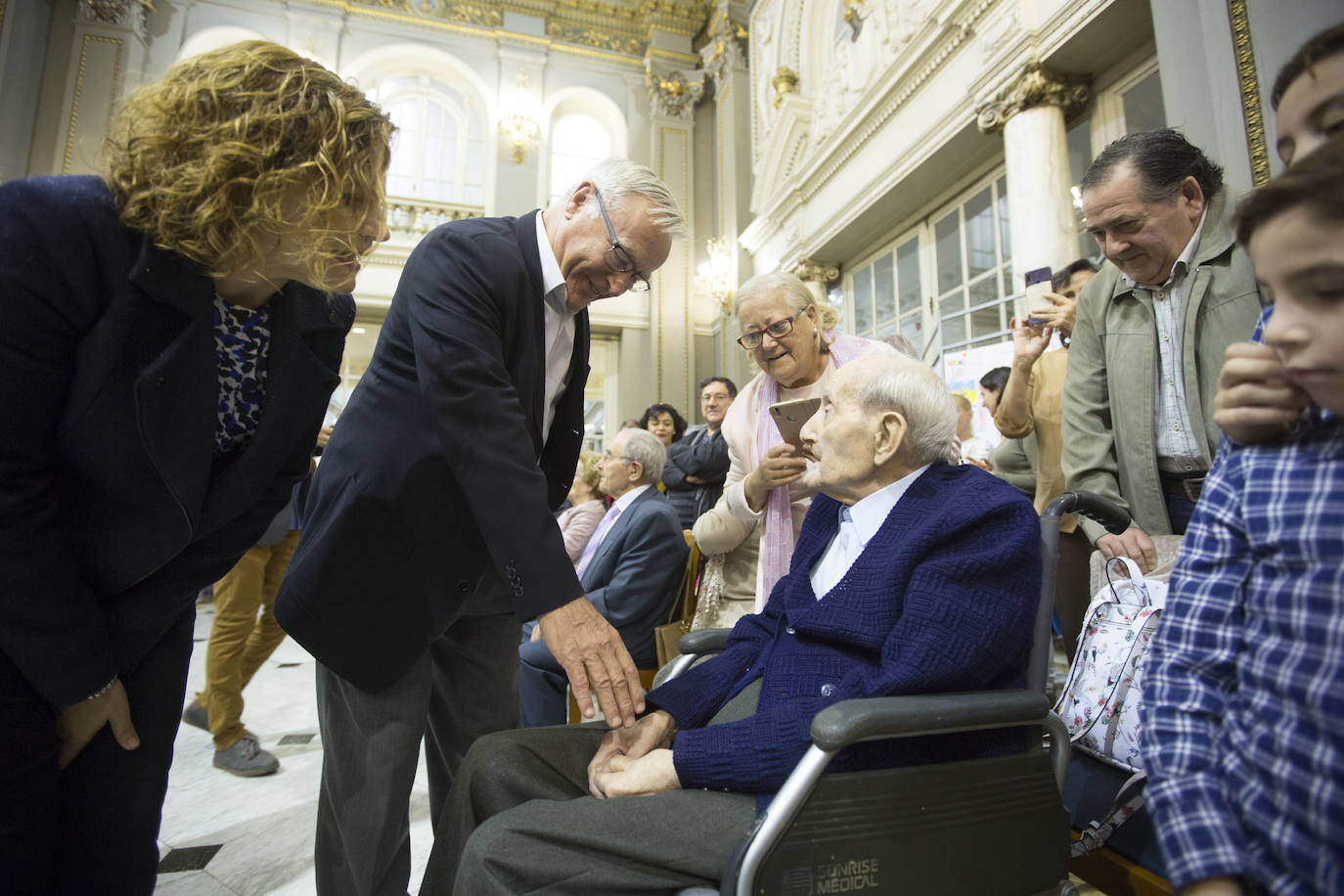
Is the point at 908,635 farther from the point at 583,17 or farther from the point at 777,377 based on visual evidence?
the point at 583,17

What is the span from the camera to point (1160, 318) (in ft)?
5.18

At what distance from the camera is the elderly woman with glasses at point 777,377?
189 centimetres

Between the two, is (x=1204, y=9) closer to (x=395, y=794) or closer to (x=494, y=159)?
(x=395, y=794)

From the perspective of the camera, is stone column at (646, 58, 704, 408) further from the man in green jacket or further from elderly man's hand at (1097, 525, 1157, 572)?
elderly man's hand at (1097, 525, 1157, 572)

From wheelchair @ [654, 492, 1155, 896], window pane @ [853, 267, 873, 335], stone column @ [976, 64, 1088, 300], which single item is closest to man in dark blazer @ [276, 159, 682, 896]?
wheelchair @ [654, 492, 1155, 896]

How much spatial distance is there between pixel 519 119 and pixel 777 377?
879 centimetres

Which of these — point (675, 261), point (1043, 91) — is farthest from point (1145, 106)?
point (675, 261)

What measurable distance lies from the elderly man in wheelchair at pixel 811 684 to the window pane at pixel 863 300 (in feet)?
17.1

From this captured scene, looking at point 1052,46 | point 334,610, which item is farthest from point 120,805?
point 1052,46

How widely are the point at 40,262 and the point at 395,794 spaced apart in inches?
37.1

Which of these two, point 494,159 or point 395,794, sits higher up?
point 494,159

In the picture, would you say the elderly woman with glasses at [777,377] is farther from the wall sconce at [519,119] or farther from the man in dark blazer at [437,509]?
the wall sconce at [519,119]

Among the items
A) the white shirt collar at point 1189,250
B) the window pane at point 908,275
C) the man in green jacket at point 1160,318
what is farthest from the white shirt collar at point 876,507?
the window pane at point 908,275

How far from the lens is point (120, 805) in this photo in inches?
36.6
